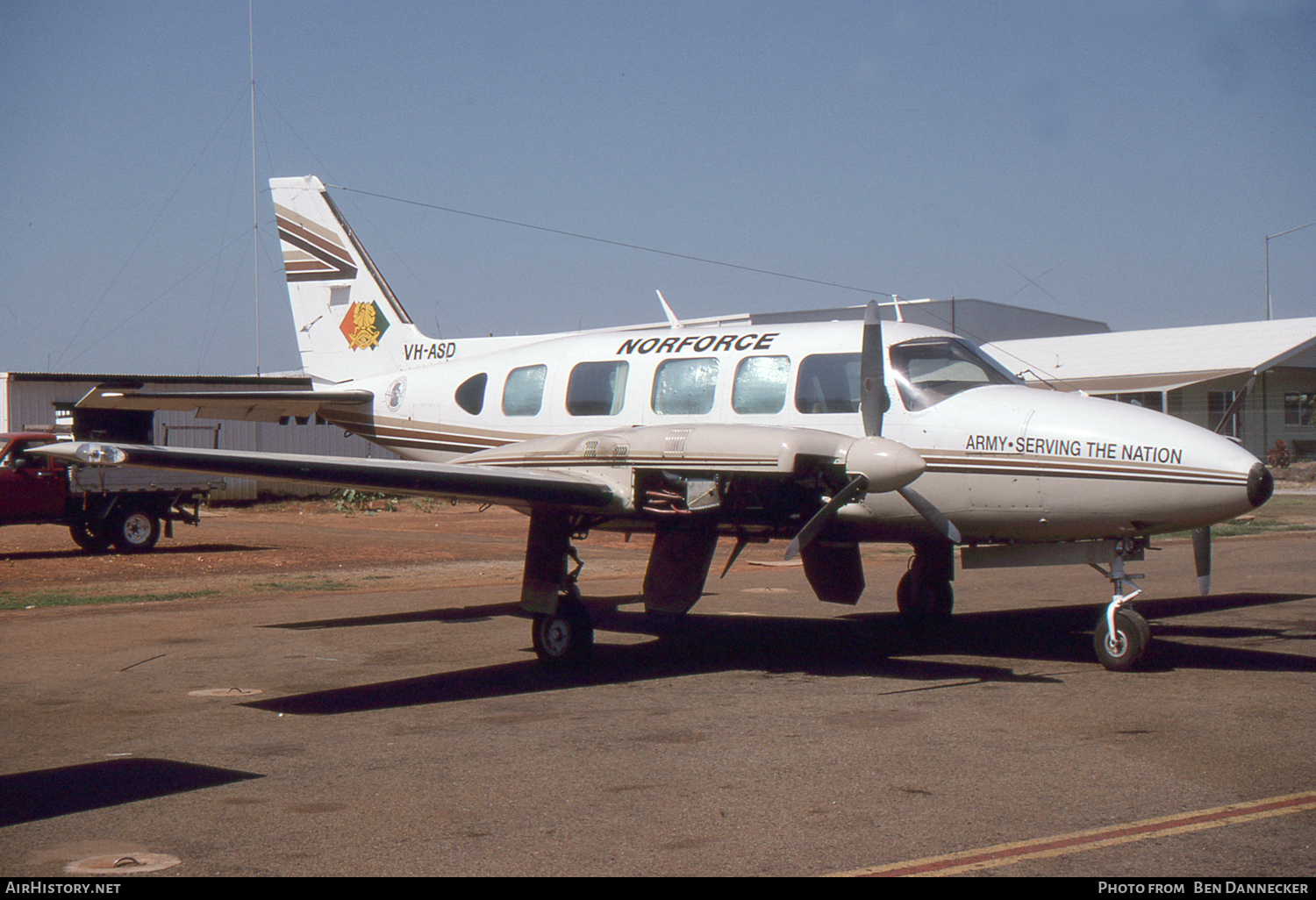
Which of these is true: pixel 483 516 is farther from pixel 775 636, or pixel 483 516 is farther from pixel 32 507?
pixel 775 636

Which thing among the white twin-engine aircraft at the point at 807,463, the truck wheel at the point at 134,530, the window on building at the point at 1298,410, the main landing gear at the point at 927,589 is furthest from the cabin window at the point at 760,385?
the window on building at the point at 1298,410

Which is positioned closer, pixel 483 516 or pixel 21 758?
pixel 21 758

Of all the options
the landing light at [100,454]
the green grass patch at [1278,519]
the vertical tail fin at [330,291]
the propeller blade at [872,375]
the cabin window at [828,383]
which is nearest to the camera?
the landing light at [100,454]

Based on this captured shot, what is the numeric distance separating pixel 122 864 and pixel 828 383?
6.93 metres

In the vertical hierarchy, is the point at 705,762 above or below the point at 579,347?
below

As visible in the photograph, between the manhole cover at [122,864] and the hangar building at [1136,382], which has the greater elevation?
the hangar building at [1136,382]

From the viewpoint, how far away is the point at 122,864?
4.77m

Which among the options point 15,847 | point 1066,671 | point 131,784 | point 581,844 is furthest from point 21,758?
point 1066,671

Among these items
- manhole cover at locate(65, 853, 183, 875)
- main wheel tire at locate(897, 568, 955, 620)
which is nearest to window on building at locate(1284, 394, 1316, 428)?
main wheel tire at locate(897, 568, 955, 620)

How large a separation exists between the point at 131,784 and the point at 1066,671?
6956mm

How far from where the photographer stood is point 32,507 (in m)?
19.3

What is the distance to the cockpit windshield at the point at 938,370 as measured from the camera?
962cm

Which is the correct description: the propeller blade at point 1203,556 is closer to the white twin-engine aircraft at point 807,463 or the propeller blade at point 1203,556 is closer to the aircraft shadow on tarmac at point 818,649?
the white twin-engine aircraft at point 807,463

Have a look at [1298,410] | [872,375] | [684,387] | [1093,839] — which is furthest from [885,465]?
[1298,410]
